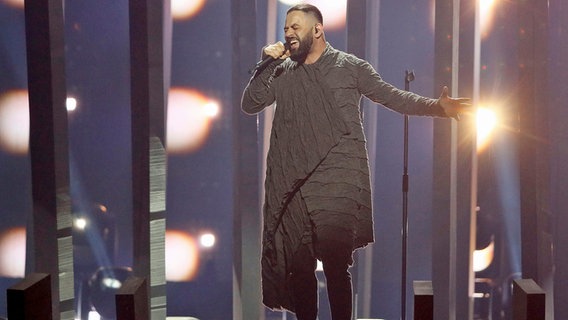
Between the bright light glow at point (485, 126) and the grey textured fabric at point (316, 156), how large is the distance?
0.97 metres

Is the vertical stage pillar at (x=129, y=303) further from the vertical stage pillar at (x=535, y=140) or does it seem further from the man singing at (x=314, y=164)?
the vertical stage pillar at (x=535, y=140)

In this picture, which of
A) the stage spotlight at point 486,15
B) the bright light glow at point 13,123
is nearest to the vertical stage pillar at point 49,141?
the bright light glow at point 13,123

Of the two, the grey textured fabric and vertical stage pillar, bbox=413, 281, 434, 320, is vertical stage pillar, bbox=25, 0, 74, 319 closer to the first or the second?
the grey textured fabric

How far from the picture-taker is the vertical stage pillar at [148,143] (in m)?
3.40

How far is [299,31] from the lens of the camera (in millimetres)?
3041

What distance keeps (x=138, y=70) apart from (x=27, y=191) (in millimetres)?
1402

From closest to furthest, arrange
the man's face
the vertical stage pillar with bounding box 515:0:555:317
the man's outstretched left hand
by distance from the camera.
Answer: the man's outstretched left hand → the man's face → the vertical stage pillar with bounding box 515:0:555:317

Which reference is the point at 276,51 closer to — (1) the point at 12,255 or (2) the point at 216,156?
(2) the point at 216,156

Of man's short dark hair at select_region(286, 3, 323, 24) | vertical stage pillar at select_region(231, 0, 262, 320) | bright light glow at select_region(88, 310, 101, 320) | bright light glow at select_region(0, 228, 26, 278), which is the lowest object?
bright light glow at select_region(88, 310, 101, 320)

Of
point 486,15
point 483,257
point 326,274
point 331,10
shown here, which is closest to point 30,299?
point 326,274

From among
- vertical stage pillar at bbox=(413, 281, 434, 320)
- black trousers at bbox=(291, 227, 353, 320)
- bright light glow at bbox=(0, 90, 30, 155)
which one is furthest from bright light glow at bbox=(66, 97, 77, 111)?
vertical stage pillar at bbox=(413, 281, 434, 320)

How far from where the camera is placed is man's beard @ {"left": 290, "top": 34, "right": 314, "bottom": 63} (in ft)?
10.0

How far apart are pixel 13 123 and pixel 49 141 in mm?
938

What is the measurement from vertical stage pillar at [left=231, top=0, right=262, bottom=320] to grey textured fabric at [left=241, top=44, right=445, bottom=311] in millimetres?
400
